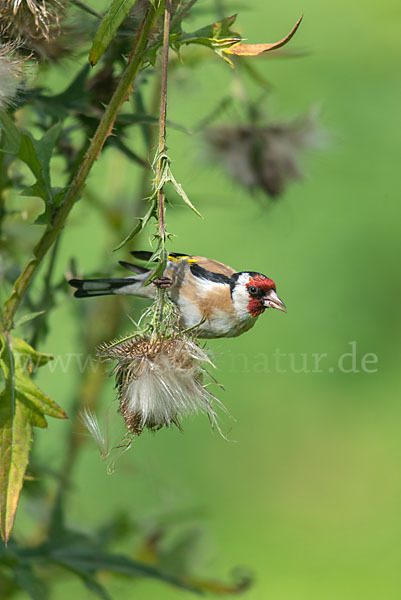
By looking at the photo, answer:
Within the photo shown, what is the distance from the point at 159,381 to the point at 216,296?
0.18 meters

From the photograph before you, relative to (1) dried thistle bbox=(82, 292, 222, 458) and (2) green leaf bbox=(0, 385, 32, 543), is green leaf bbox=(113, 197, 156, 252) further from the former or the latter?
(2) green leaf bbox=(0, 385, 32, 543)

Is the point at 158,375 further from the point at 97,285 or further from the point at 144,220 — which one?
the point at 97,285

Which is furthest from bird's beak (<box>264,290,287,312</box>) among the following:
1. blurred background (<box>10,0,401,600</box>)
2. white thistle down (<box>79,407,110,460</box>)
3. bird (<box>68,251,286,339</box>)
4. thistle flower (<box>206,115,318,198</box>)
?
blurred background (<box>10,0,401,600</box>)

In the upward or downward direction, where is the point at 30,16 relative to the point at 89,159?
upward

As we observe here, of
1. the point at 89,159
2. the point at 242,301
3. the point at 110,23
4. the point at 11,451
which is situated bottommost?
the point at 11,451

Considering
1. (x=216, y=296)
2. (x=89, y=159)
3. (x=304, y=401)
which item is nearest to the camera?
(x=89, y=159)

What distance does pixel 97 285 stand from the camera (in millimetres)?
974

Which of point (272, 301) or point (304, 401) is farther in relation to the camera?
point (304, 401)

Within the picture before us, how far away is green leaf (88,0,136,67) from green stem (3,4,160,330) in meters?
0.03

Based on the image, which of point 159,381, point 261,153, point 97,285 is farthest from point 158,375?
point 261,153

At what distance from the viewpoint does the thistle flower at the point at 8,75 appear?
79 centimetres

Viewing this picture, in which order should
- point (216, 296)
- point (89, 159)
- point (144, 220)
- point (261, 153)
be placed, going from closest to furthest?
point (144, 220), point (89, 159), point (216, 296), point (261, 153)

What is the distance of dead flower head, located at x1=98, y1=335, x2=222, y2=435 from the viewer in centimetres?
74

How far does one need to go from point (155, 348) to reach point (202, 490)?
210cm
